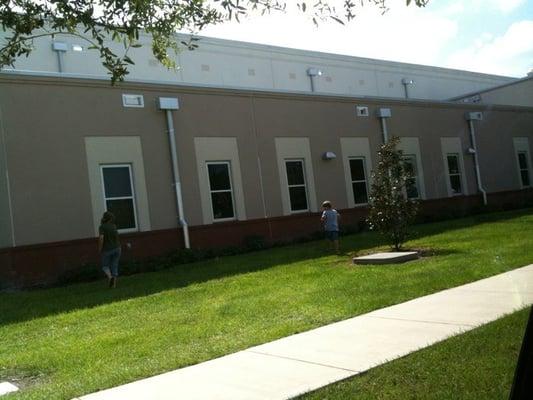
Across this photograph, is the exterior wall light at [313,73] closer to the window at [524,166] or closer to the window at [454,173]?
the window at [454,173]

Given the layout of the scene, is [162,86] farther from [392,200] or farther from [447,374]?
[447,374]

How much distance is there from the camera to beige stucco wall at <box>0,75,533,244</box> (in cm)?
1521

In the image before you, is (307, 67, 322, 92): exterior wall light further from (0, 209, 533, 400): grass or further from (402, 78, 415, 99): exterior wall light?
(0, 209, 533, 400): grass

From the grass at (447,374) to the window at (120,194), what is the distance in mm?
12141

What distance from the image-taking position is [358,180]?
23.0m

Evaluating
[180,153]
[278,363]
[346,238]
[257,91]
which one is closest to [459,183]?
[346,238]

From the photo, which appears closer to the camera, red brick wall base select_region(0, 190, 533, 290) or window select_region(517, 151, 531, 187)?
red brick wall base select_region(0, 190, 533, 290)

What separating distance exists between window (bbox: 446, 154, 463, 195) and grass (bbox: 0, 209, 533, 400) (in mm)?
11295

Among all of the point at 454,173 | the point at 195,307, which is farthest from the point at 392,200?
the point at 454,173

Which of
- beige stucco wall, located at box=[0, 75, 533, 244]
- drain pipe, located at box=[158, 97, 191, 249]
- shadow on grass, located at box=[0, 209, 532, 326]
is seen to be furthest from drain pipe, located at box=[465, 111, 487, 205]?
drain pipe, located at box=[158, 97, 191, 249]

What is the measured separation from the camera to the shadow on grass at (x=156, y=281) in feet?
36.4

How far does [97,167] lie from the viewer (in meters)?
16.4

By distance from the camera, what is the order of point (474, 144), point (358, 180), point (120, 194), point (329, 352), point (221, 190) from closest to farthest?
point (329, 352), point (120, 194), point (221, 190), point (358, 180), point (474, 144)

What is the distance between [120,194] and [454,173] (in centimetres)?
1593
